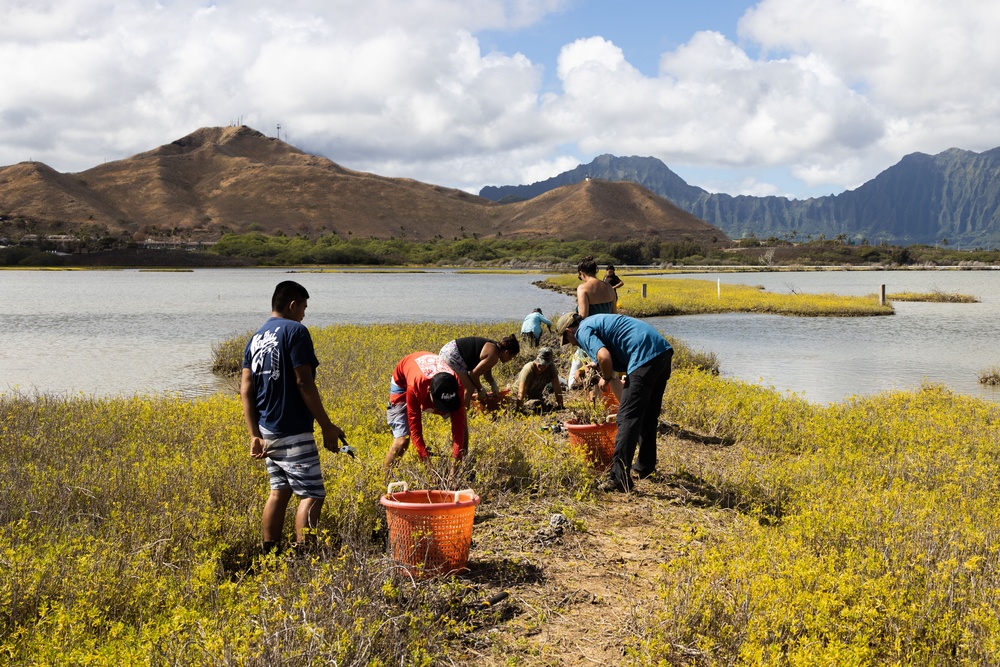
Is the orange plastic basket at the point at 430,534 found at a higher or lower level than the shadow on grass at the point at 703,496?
higher

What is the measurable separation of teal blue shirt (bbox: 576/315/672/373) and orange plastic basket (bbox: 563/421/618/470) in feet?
2.73

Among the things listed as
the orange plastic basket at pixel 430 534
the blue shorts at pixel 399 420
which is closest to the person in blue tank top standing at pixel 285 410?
the orange plastic basket at pixel 430 534

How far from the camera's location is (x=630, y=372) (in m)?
7.47

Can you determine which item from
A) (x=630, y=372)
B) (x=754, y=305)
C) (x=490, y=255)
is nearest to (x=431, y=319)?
(x=754, y=305)

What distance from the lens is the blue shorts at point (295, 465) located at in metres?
5.29

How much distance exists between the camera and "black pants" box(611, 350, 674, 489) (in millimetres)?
7363

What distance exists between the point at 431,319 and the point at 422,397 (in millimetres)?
29816

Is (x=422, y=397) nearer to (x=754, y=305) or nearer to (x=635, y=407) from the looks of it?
(x=635, y=407)

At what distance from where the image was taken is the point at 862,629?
442 centimetres

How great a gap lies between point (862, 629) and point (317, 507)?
3.52 meters

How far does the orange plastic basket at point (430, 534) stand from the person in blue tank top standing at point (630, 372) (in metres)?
2.51

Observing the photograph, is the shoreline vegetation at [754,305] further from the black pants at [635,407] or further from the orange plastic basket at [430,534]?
the orange plastic basket at [430,534]

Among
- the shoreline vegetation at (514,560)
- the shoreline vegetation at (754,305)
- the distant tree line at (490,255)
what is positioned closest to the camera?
the shoreline vegetation at (514,560)

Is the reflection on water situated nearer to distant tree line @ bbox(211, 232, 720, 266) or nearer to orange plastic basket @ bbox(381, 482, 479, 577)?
orange plastic basket @ bbox(381, 482, 479, 577)
